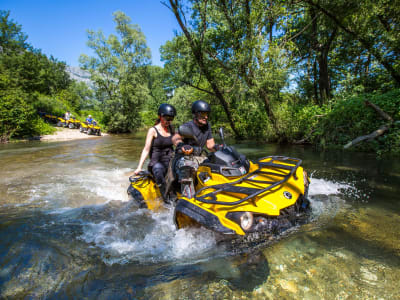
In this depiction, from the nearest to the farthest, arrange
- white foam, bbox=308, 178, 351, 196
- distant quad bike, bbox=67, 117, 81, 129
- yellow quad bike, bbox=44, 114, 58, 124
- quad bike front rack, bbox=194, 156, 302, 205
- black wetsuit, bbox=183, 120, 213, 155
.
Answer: quad bike front rack, bbox=194, 156, 302, 205, black wetsuit, bbox=183, 120, 213, 155, white foam, bbox=308, 178, 351, 196, distant quad bike, bbox=67, 117, 81, 129, yellow quad bike, bbox=44, 114, 58, 124

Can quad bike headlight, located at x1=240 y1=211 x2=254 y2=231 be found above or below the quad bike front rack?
below

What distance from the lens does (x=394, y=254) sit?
99.4 inches

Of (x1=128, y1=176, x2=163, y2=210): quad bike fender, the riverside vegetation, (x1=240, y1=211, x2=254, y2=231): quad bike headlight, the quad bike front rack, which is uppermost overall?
the riverside vegetation

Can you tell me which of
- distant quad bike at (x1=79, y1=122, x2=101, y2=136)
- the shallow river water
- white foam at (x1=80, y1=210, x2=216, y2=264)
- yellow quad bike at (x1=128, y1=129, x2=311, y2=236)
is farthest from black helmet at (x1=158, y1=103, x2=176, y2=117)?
distant quad bike at (x1=79, y1=122, x2=101, y2=136)

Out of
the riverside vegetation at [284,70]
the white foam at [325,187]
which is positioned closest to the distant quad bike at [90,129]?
the riverside vegetation at [284,70]

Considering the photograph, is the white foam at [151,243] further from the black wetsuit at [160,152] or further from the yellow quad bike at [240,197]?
the black wetsuit at [160,152]

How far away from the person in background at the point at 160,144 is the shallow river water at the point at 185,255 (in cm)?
77

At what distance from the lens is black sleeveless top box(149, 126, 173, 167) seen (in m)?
4.47

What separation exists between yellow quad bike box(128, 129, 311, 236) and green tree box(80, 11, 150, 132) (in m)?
27.8

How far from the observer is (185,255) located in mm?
2680

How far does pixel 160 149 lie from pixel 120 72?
2742cm

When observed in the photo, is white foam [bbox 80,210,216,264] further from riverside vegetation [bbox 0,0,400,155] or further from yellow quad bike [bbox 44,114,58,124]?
yellow quad bike [bbox 44,114,58,124]

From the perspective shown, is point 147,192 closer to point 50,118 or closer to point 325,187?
point 325,187

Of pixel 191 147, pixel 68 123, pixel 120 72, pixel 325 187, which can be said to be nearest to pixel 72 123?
pixel 68 123
